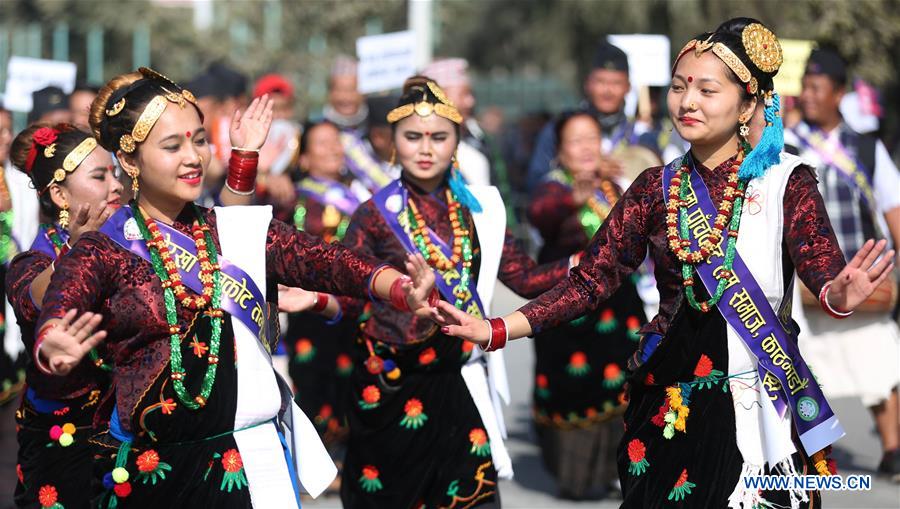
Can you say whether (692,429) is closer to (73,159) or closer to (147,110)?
(147,110)

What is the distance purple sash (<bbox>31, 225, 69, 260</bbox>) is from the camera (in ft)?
17.6

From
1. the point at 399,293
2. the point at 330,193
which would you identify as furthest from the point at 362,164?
the point at 399,293

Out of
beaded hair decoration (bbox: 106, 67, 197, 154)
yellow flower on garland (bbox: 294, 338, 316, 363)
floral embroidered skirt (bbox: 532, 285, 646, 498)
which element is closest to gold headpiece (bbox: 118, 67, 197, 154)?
beaded hair decoration (bbox: 106, 67, 197, 154)

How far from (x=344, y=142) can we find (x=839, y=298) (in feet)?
18.7

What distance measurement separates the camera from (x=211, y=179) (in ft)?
31.3

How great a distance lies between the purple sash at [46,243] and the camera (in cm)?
537

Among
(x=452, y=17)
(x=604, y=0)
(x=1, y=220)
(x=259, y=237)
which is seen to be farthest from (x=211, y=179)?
(x=452, y=17)

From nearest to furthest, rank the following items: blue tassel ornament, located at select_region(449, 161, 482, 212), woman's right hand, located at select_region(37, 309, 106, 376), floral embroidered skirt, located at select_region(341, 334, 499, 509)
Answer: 1. woman's right hand, located at select_region(37, 309, 106, 376)
2. floral embroidered skirt, located at select_region(341, 334, 499, 509)
3. blue tassel ornament, located at select_region(449, 161, 482, 212)

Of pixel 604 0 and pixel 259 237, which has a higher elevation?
pixel 604 0

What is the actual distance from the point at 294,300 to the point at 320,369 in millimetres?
3397

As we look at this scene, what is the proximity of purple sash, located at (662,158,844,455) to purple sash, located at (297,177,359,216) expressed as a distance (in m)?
4.49

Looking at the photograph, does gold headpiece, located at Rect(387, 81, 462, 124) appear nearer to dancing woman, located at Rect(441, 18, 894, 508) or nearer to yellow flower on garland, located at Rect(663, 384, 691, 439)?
dancing woman, located at Rect(441, 18, 894, 508)

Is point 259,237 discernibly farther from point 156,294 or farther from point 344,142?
point 344,142

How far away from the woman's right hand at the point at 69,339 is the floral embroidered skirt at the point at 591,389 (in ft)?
14.3
